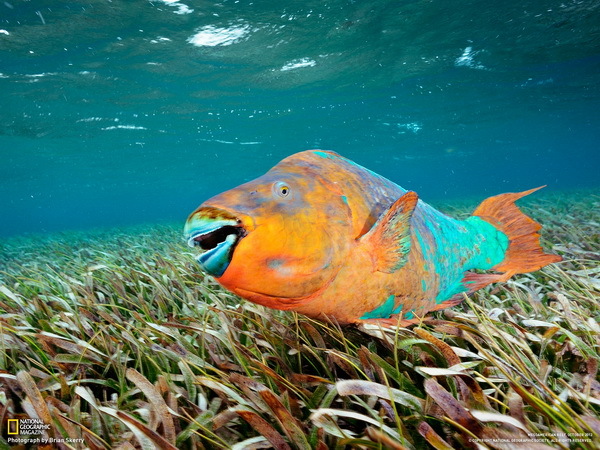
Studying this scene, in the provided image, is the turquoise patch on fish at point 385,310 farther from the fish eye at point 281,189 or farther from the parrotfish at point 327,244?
the fish eye at point 281,189

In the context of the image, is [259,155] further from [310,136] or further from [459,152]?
[459,152]

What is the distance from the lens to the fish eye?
1.30 metres

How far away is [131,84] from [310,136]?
53.0 feet

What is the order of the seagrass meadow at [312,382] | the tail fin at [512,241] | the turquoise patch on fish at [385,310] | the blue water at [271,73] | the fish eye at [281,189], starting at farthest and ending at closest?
the blue water at [271,73] < the tail fin at [512,241] < the turquoise patch on fish at [385,310] < the fish eye at [281,189] < the seagrass meadow at [312,382]

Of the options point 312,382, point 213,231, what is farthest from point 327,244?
point 312,382

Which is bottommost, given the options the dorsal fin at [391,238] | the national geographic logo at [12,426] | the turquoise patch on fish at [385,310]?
the turquoise patch on fish at [385,310]

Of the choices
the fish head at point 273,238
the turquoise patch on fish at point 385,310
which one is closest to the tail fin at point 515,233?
the turquoise patch on fish at point 385,310

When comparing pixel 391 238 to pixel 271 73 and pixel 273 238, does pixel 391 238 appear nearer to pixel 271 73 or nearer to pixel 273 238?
pixel 273 238

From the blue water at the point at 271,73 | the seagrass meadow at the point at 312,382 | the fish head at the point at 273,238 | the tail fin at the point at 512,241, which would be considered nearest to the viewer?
the seagrass meadow at the point at 312,382

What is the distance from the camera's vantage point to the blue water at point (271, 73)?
10.0 meters

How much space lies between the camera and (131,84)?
14.2 m

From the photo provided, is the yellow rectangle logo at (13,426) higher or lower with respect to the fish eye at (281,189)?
lower

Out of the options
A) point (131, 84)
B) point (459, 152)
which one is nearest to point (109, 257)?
point (131, 84)

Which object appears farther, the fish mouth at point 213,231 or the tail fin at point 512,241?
the tail fin at point 512,241
